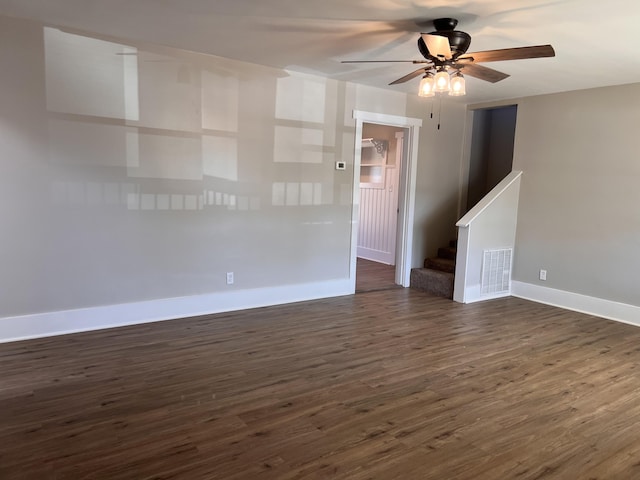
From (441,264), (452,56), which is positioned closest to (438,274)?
(441,264)

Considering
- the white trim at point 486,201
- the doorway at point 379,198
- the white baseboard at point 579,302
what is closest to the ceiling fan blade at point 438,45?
the white trim at point 486,201

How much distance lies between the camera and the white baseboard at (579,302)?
4.66m

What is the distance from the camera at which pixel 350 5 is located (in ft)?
9.21

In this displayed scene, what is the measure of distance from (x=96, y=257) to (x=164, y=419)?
6.31 feet

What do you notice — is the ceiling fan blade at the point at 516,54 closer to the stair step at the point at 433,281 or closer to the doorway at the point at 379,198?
the stair step at the point at 433,281

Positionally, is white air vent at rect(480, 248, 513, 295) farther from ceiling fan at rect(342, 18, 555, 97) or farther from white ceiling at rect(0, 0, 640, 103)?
ceiling fan at rect(342, 18, 555, 97)

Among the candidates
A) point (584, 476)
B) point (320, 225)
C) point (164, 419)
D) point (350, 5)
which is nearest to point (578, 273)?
point (320, 225)

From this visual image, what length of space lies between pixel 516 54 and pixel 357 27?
111 centimetres

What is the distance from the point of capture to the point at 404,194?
5.91 m

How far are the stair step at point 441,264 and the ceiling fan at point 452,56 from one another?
2953 millimetres

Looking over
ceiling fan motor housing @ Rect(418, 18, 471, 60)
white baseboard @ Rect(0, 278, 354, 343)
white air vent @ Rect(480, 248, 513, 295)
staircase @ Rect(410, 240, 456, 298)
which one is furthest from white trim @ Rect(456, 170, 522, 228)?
ceiling fan motor housing @ Rect(418, 18, 471, 60)

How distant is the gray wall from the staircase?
849 millimetres

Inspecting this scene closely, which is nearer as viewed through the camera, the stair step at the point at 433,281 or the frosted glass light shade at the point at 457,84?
the frosted glass light shade at the point at 457,84

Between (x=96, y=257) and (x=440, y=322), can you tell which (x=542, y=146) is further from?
(x=96, y=257)
